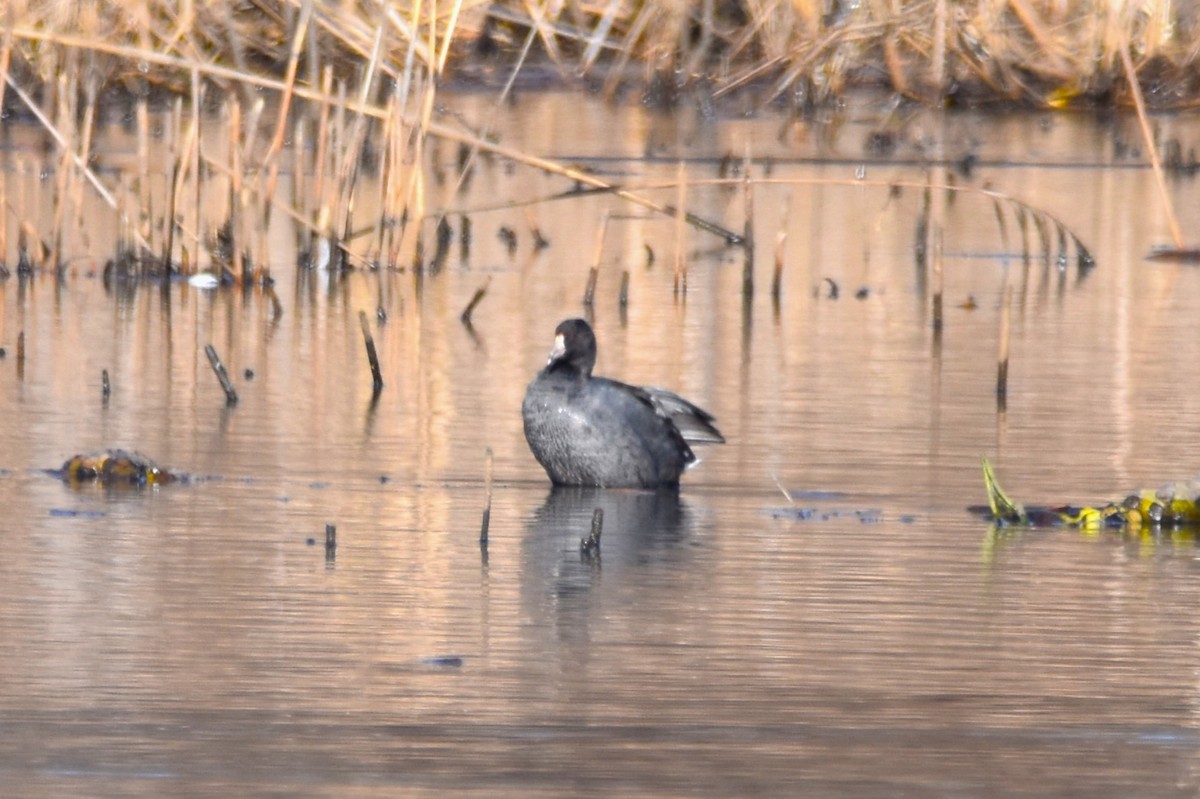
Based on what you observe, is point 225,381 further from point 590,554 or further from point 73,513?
point 590,554

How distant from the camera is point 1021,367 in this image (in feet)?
33.7

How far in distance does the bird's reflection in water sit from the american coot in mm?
62

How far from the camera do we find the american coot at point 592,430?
24.5 feet

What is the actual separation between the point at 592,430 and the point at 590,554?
1.28 meters

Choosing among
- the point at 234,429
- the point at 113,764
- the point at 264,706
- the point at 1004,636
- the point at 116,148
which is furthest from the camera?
the point at 116,148

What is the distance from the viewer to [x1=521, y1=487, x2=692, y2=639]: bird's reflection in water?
5.60m

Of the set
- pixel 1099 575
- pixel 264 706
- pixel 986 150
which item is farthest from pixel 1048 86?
pixel 264 706

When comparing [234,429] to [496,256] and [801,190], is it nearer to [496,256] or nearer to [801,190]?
[496,256]

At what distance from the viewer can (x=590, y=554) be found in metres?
6.23

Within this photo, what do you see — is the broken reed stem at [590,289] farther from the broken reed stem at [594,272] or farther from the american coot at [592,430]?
the american coot at [592,430]

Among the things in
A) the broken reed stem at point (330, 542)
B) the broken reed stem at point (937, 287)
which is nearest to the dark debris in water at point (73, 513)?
the broken reed stem at point (330, 542)

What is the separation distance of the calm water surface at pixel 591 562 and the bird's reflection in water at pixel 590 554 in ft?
0.06

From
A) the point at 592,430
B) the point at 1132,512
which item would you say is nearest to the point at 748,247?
the point at 592,430

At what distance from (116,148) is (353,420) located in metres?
11.0
